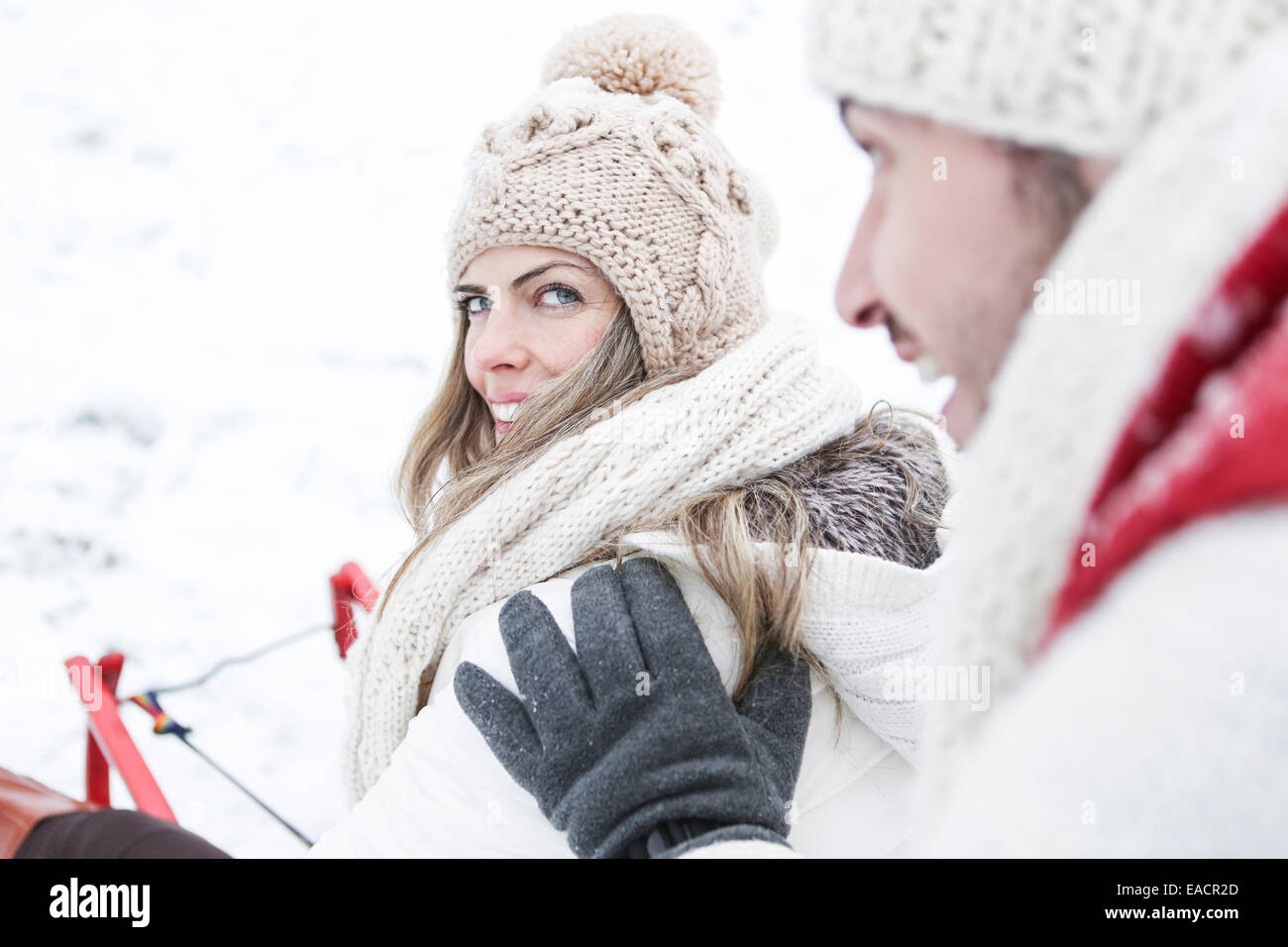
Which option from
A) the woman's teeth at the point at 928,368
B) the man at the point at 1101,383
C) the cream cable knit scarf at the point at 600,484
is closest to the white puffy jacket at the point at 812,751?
the cream cable knit scarf at the point at 600,484

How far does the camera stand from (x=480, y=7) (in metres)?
3.80

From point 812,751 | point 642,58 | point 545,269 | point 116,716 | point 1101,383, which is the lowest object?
point 116,716

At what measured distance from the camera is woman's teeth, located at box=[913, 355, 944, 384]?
2.15ft

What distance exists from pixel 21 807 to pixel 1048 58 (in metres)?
1.43

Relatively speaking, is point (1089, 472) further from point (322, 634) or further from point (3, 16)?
point (3, 16)

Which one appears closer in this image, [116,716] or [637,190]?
[637,190]

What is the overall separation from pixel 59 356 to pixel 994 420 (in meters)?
3.23

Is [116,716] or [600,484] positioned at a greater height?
[600,484]

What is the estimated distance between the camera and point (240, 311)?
3.10 meters

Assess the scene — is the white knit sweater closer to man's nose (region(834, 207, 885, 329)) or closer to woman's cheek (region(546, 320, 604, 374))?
man's nose (region(834, 207, 885, 329))

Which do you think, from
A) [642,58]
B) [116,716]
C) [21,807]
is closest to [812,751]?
[21,807]

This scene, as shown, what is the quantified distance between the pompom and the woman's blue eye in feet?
1.35

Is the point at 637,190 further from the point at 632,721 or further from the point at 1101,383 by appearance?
the point at 1101,383

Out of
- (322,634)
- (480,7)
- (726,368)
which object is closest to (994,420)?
(726,368)
